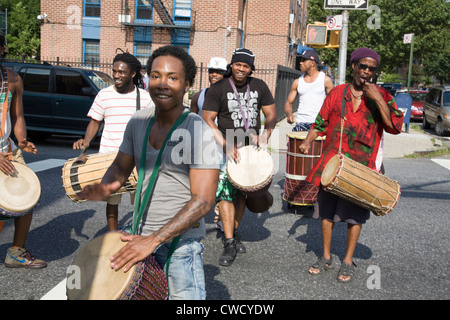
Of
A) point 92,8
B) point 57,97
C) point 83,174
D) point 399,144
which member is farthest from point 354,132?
point 92,8

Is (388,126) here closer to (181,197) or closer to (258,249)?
(258,249)

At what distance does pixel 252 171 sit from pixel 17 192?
6.80ft

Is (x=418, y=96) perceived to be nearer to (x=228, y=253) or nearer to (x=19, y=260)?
(x=228, y=253)

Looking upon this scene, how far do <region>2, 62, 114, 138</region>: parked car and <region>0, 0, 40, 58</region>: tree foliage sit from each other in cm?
2612

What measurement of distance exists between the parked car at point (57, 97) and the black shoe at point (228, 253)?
7.72 meters

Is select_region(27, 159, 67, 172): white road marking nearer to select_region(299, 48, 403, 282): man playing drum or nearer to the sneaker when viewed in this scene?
the sneaker

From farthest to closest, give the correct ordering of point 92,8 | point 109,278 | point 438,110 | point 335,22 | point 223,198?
point 92,8
point 438,110
point 335,22
point 223,198
point 109,278

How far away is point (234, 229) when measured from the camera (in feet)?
16.9

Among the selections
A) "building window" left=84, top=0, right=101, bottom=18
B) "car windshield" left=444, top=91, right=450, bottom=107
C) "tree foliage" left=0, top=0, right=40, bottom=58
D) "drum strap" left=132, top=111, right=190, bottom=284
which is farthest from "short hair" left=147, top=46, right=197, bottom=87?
Answer: "tree foliage" left=0, top=0, right=40, bottom=58

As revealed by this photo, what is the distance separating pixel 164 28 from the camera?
78.8ft

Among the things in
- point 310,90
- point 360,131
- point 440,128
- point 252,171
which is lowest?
point 440,128

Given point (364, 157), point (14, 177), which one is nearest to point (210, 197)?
point (14, 177)

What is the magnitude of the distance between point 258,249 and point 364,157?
1558 millimetres

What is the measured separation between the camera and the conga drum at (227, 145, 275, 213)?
15.4ft
